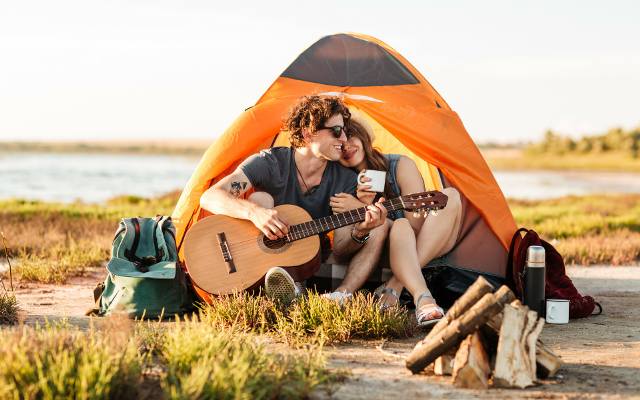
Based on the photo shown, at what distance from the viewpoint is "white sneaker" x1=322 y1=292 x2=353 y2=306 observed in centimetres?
506

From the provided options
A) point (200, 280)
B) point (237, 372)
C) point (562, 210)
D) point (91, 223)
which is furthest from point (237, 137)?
point (562, 210)

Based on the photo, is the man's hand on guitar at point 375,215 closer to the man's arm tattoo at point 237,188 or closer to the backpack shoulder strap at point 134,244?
the man's arm tattoo at point 237,188

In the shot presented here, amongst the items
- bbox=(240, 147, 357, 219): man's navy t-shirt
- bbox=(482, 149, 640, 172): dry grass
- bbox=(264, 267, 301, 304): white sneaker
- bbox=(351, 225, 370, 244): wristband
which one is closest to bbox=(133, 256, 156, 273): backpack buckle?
bbox=(240, 147, 357, 219): man's navy t-shirt

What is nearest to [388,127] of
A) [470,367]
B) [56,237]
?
[470,367]

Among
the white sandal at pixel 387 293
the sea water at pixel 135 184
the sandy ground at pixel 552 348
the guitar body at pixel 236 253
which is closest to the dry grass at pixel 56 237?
the sandy ground at pixel 552 348

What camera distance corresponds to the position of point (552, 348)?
191 inches

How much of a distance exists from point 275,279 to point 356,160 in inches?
55.1

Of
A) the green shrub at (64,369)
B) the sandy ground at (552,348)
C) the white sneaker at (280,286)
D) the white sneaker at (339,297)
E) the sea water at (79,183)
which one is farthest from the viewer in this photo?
the sea water at (79,183)

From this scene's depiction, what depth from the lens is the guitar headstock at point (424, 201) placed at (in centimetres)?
536

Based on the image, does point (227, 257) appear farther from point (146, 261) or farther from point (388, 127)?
point (388, 127)

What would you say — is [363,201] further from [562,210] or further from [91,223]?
[562,210]

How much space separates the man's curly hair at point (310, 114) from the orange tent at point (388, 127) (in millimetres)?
487

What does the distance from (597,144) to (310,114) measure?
139 ft

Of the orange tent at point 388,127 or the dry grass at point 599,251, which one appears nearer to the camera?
the orange tent at point 388,127
